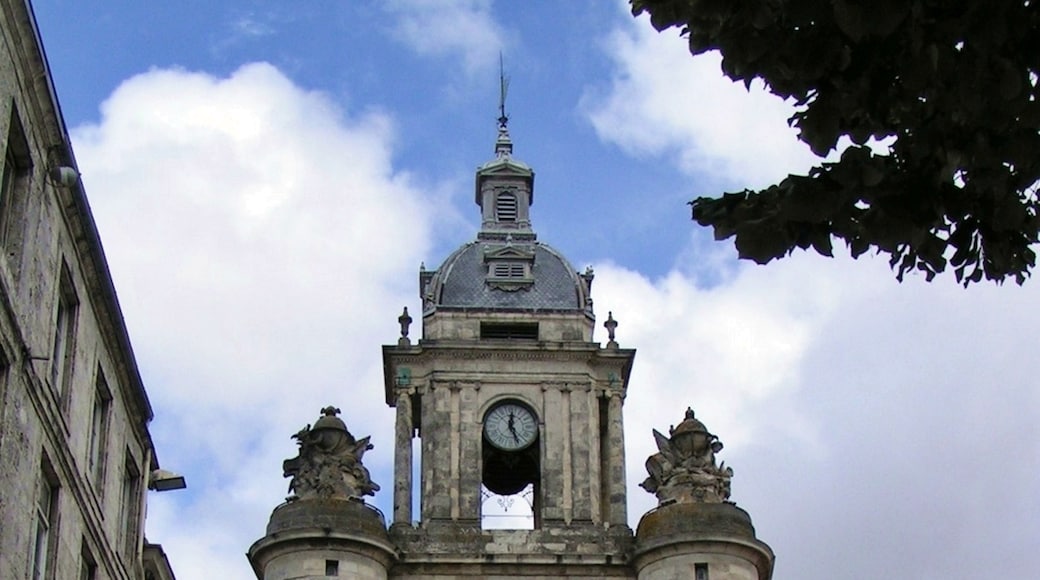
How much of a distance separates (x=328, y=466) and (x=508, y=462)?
5.44 m

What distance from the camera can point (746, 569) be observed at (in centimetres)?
4169

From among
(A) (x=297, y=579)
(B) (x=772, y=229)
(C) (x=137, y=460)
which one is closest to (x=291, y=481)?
(A) (x=297, y=579)

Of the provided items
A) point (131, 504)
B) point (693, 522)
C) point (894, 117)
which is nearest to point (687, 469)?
point (693, 522)

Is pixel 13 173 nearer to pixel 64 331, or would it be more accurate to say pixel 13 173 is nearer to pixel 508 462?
pixel 64 331

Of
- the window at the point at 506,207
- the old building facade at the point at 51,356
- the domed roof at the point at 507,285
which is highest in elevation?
the window at the point at 506,207

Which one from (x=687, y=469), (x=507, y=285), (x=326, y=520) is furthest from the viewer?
(x=507, y=285)

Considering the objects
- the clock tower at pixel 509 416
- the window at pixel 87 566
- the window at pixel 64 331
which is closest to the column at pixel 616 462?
the clock tower at pixel 509 416

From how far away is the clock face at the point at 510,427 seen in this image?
4472 cm

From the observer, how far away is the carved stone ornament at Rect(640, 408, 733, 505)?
42.6 m

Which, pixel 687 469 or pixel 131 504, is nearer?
pixel 131 504

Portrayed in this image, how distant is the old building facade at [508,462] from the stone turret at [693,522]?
0.04 metres

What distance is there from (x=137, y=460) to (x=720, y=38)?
2106 cm

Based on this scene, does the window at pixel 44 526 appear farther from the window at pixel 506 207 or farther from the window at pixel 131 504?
the window at pixel 506 207

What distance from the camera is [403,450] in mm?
44875
